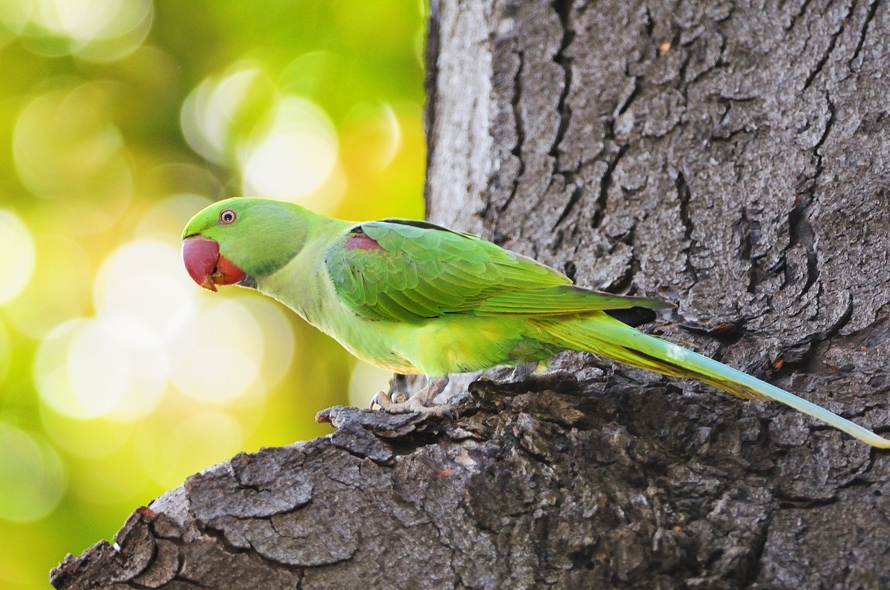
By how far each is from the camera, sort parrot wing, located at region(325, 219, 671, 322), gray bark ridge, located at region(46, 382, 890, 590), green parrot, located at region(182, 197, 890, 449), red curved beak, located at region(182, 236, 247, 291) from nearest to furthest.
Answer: gray bark ridge, located at region(46, 382, 890, 590) → green parrot, located at region(182, 197, 890, 449) → parrot wing, located at region(325, 219, 671, 322) → red curved beak, located at region(182, 236, 247, 291)

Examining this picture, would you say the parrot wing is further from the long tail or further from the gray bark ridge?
the gray bark ridge

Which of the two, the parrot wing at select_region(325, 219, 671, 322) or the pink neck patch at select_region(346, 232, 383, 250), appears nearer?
the parrot wing at select_region(325, 219, 671, 322)

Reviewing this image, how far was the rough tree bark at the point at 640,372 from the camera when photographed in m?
2.48

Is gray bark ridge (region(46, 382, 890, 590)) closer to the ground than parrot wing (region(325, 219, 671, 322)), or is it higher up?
closer to the ground

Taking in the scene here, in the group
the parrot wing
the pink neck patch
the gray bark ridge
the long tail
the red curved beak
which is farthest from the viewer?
the red curved beak

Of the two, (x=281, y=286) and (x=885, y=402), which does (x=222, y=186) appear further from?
(x=885, y=402)

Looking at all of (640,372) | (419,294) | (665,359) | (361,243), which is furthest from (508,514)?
(361,243)

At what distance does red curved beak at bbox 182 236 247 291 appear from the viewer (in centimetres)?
446

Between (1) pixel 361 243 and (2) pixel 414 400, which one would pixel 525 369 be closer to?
(2) pixel 414 400

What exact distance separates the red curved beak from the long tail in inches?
76.2

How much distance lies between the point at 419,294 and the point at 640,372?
1.10 metres

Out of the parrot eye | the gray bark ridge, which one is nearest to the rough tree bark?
the gray bark ridge

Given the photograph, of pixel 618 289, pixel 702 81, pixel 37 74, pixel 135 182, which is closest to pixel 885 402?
pixel 618 289

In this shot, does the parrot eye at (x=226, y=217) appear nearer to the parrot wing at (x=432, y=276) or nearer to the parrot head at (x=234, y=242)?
the parrot head at (x=234, y=242)
